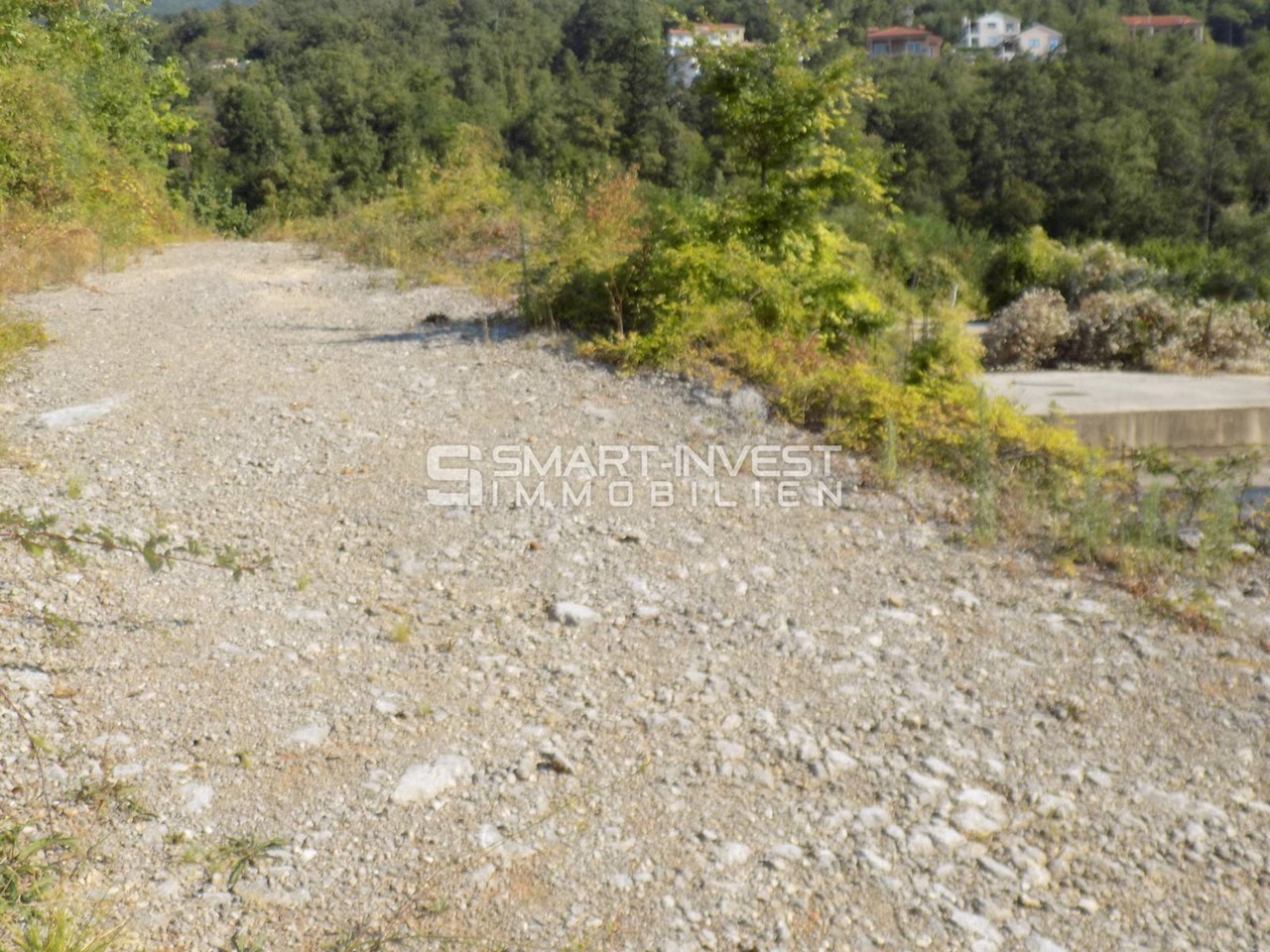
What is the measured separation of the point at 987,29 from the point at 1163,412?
69.6 meters

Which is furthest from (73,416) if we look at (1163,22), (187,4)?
(187,4)

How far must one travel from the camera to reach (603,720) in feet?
11.7

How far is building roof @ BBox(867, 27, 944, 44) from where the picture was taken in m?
69.2

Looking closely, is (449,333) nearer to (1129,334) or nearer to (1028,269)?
(1129,334)

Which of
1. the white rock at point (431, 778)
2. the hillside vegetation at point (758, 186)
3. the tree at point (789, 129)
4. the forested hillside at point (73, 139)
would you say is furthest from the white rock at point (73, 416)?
the forested hillside at point (73, 139)

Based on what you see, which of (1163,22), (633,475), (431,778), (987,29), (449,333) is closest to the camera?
(431,778)

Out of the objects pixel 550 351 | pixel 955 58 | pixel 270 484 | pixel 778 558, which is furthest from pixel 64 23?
pixel 955 58

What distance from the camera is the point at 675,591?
14.9 ft

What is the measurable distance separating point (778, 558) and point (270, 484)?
2447 mm

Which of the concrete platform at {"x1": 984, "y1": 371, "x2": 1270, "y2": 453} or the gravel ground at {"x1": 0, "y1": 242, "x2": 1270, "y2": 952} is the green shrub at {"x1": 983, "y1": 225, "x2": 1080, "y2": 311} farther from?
the gravel ground at {"x1": 0, "y1": 242, "x2": 1270, "y2": 952}

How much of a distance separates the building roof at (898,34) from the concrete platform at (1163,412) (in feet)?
204

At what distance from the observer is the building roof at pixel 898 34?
2724 inches

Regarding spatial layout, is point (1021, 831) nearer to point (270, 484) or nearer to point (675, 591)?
point (675, 591)

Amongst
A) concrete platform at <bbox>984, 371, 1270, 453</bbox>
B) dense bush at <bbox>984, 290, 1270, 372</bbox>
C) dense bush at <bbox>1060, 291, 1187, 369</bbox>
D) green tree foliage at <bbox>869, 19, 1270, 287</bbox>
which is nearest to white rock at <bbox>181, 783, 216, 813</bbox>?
concrete platform at <bbox>984, 371, 1270, 453</bbox>
